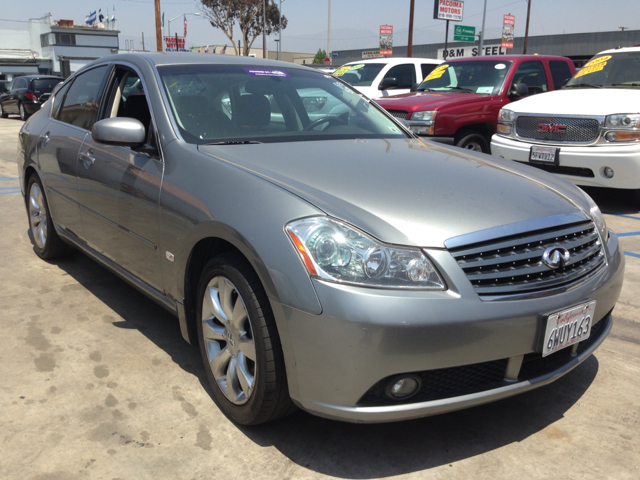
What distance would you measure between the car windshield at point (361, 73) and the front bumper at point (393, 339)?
31.5 ft

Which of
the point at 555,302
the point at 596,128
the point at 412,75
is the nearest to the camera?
the point at 555,302

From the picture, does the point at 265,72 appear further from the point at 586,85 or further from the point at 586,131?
the point at 586,85

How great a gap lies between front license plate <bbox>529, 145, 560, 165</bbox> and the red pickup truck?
1293 mm

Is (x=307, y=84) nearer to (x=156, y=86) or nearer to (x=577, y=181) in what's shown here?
(x=156, y=86)

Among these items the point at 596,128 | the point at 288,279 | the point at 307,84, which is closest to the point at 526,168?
the point at 307,84

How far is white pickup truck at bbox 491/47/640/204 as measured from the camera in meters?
6.26

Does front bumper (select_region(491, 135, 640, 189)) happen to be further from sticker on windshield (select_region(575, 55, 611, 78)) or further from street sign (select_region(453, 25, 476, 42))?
street sign (select_region(453, 25, 476, 42))

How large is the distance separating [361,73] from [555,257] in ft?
32.4

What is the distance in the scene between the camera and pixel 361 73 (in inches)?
457

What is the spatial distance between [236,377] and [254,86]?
68.5 inches

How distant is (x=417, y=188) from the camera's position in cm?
247

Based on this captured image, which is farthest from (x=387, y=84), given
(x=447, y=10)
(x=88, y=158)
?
(x=447, y=10)

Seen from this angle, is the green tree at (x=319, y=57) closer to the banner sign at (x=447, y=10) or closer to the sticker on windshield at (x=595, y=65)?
the banner sign at (x=447, y=10)

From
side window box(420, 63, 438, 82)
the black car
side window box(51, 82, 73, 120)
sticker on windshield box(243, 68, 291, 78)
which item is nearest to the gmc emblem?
sticker on windshield box(243, 68, 291, 78)
